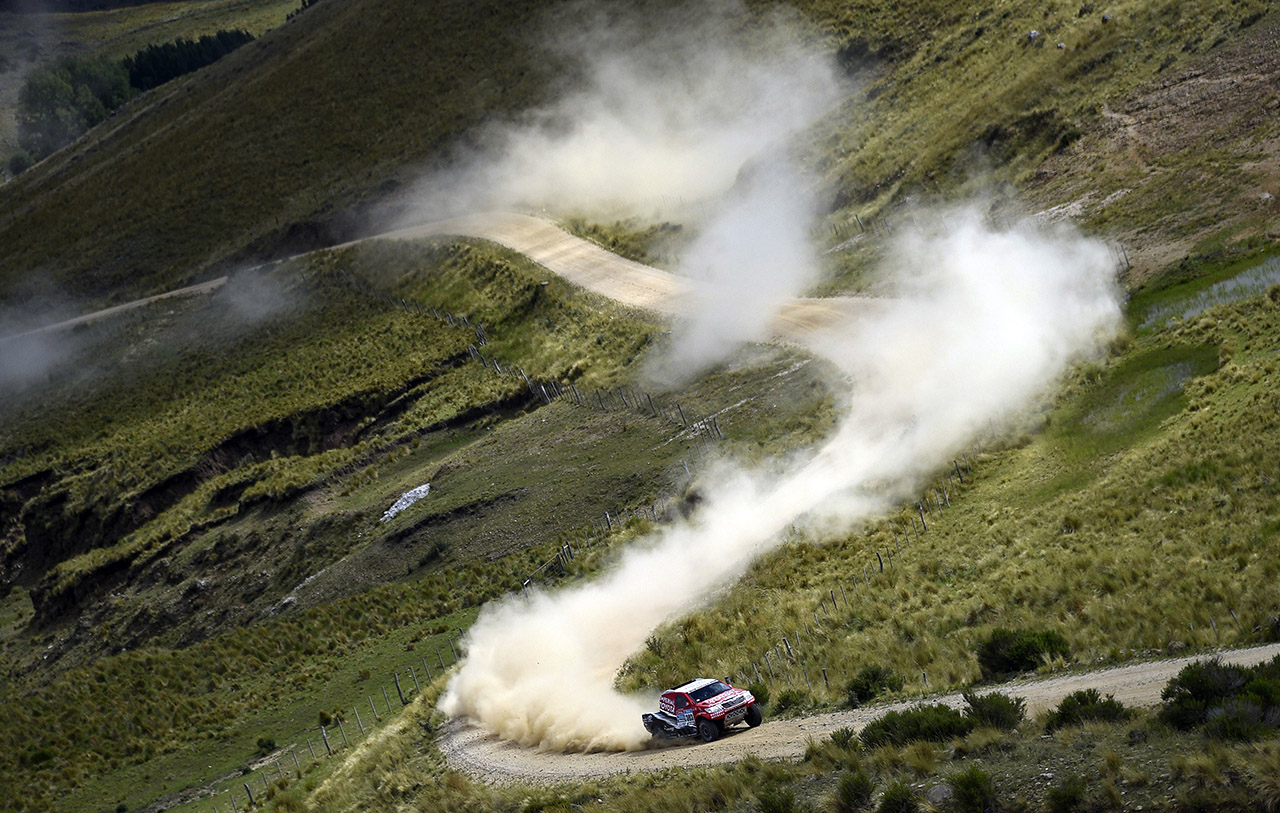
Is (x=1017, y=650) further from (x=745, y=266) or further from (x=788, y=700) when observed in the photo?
(x=745, y=266)

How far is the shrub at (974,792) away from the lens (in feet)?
56.1

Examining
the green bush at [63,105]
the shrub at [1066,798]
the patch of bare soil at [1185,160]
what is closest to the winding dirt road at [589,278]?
the patch of bare soil at [1185,160]

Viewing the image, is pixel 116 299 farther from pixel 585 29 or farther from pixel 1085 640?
pixel 1085 640

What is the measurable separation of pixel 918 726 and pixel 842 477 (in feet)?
61.6

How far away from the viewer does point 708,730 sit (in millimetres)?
25547

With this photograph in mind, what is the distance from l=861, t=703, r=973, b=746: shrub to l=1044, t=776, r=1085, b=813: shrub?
352cm

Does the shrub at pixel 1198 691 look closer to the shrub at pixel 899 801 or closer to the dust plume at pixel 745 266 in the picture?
the shrub at pixel 899 801

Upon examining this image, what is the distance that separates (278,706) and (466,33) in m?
87.0

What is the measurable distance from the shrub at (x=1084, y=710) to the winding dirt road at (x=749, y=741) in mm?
593

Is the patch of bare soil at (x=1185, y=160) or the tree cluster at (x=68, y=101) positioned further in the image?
the tree cluster at (x=68, y=101)

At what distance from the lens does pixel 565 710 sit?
101 feet

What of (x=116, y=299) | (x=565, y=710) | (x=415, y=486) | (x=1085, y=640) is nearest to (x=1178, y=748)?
(x=1085, y=640)

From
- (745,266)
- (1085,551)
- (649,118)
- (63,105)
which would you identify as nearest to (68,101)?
(63,105)

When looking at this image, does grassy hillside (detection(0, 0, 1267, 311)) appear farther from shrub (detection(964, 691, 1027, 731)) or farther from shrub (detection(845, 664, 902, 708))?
shrub (detection(964, 691, 1027, 731))
